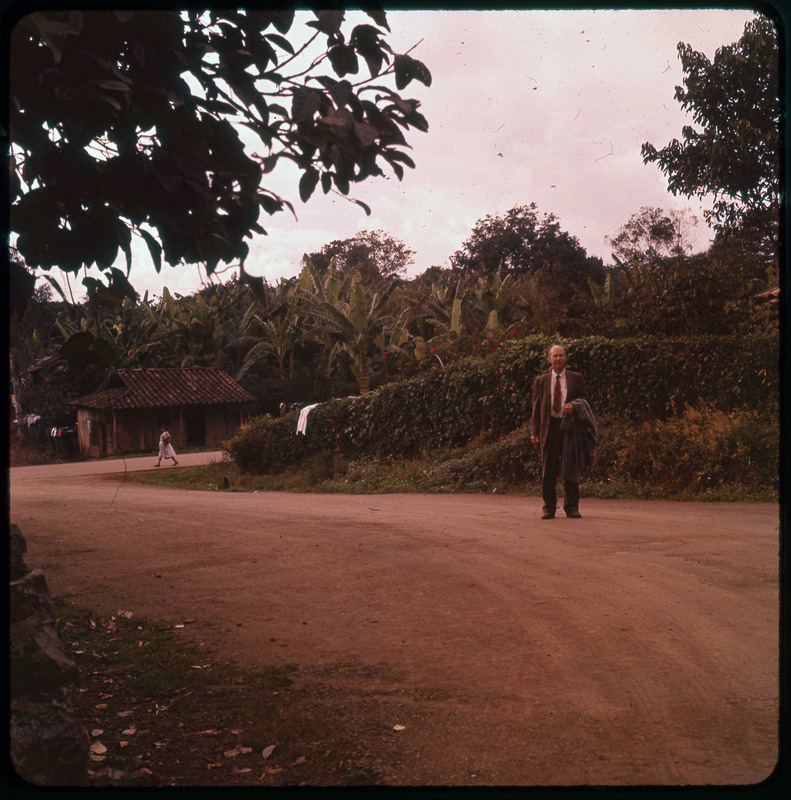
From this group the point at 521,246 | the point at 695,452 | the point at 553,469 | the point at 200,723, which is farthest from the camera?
the point at 695,452

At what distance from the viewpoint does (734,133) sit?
2902mm

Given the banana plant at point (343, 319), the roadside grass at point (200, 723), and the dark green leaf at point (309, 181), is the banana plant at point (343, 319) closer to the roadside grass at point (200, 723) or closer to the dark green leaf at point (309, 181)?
the dark green leaf at point (309, 181)

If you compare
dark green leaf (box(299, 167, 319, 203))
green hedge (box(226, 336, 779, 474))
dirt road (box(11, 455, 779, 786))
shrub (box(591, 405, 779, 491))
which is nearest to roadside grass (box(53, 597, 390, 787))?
dirt road (box(11, 455, 779, 786))

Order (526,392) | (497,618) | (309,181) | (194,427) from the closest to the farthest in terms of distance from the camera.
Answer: (309,181)
(194,427)
(497,618)
(526,392)

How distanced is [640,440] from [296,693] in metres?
8.93

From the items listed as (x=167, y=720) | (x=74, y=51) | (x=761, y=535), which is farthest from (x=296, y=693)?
(x=761, y=535)

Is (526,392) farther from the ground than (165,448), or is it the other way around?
(526,392)

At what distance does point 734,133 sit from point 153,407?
2.55m

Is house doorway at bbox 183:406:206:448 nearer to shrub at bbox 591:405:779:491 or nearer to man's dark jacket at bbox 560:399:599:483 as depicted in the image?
man's dark jacket at bbox 560:399:599:483

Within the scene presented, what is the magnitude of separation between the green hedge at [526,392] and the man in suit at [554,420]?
2.03 meters

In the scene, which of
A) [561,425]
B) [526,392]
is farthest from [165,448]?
[526,392]

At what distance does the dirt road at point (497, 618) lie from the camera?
8.98 ft

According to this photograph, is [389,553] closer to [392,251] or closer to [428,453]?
[392,251]

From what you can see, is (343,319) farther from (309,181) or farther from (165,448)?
(309,181)
